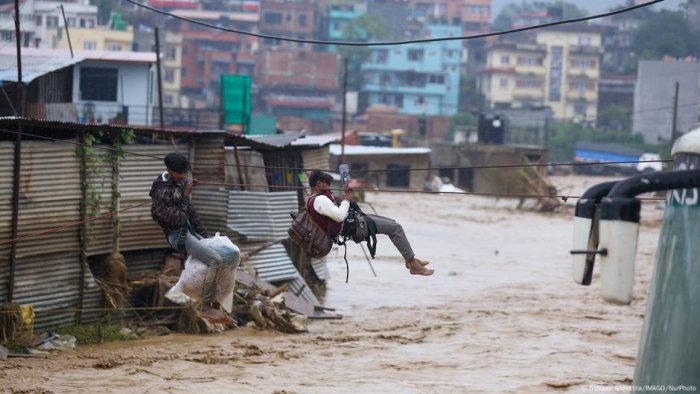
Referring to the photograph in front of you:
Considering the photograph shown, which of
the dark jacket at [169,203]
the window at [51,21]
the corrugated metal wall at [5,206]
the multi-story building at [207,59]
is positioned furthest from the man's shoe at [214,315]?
the multi-story building at [207,59]

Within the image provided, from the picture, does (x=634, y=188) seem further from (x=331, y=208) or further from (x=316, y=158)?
(x=316, y=158)

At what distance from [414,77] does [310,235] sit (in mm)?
83822

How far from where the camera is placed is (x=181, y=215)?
39.6 feet

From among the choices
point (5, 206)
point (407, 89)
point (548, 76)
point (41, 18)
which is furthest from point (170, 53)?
point (5, 206)

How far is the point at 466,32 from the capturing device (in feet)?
422

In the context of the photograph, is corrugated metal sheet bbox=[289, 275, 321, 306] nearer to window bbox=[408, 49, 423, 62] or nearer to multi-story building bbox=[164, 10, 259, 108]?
multi-story building bbox=[164, 10, 259, 108]

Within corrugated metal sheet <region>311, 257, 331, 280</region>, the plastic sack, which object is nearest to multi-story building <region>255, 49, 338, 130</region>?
corrugated metal sheet <region>311, 257, 331, 280</region>

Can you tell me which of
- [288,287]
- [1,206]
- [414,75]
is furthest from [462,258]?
[414,75]

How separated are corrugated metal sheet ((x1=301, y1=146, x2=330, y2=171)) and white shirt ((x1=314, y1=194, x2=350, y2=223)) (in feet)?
34.6

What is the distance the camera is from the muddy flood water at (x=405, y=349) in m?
14.4

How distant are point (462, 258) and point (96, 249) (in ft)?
55.0

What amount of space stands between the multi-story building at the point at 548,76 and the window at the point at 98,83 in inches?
2369

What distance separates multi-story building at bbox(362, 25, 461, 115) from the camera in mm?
93688

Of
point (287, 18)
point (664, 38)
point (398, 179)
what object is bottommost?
point (398, 179)
